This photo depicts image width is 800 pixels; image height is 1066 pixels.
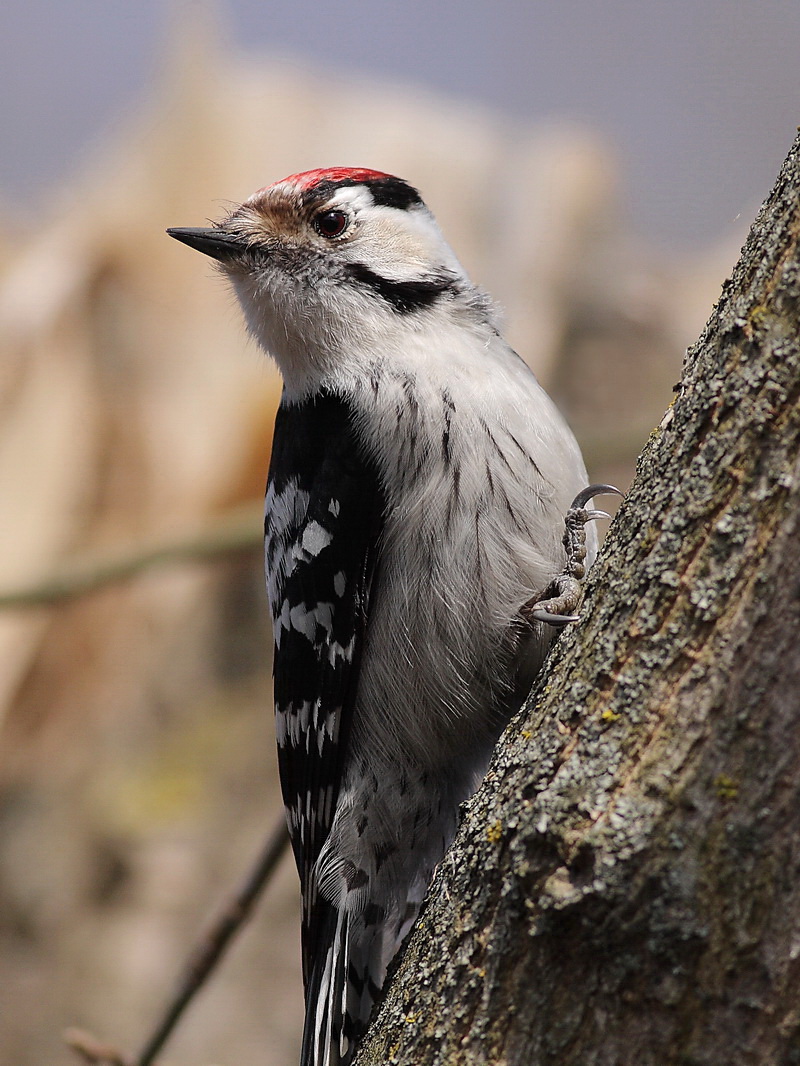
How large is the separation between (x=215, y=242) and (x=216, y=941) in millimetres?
1528

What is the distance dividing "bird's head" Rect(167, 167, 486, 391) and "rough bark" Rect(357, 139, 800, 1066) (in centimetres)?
108

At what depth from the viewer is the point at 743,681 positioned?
3.39ft

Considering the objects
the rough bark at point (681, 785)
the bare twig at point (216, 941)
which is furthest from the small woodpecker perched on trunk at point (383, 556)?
the rough bark at point (681, 785)

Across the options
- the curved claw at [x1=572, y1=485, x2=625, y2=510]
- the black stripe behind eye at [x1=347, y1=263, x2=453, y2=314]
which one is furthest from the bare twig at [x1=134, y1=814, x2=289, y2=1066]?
the black stripe behind eye at [x1=347, y1=263, x2=453, y2=314]

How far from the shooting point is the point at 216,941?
7.89 ft

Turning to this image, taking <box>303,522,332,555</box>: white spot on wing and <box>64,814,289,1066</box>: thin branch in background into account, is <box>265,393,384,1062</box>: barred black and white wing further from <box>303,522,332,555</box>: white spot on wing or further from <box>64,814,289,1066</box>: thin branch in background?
<box>64,814,289,1066</box>: thin branch in background

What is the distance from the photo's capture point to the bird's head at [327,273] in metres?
2.21

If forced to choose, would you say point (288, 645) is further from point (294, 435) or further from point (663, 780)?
point (663, 780)

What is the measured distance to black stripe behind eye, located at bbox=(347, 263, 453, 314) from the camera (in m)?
2.25

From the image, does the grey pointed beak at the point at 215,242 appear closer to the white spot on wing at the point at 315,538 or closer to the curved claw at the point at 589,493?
the white spot on wing at the point at 315,538

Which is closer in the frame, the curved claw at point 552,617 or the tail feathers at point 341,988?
the curved claw at point 552,617

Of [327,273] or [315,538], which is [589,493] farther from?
[327,273]

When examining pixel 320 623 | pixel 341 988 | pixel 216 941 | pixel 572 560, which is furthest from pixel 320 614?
pixel 216 941

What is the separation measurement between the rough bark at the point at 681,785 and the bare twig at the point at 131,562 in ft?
6.29
